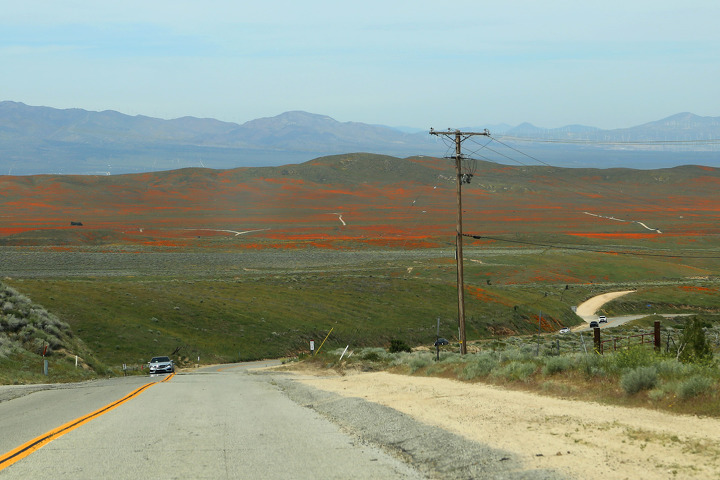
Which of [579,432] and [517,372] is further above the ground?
[579,432]

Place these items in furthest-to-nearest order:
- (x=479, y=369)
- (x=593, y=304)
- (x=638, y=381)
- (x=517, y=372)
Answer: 1. (x=593, y=304)
2. (x=479, y=369)
3. (x=517, y=372)
4. (x=638, y=381)

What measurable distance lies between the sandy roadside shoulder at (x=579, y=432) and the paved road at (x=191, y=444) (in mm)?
1698

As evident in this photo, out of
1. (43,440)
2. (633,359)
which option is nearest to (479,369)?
(633,359)

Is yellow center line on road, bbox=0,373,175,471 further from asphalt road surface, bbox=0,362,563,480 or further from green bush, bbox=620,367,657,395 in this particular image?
green bush, bbox=620,367,657,395

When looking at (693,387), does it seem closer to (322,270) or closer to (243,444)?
(243,444)

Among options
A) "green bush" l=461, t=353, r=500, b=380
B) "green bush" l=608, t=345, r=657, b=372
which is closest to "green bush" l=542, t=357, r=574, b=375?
"green bush" l=608, t=345, r=657, b=372

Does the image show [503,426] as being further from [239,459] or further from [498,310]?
[498,310]

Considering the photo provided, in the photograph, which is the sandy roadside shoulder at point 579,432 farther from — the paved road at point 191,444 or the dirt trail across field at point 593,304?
the dirt trail across field at point 593,304

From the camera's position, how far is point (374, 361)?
3278 cm

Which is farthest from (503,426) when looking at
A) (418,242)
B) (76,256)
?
(418,242)

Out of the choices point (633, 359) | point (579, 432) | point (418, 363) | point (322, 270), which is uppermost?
point (579, 432)

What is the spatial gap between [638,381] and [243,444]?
24.0 feet

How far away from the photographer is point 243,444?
10.8 meters

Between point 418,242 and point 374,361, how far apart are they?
9558cm
